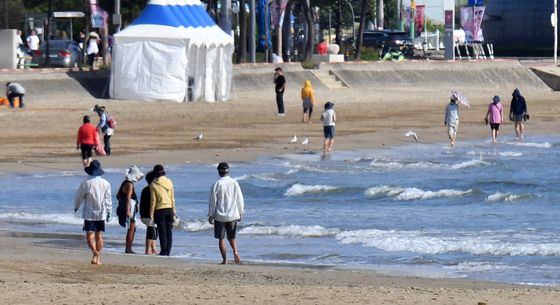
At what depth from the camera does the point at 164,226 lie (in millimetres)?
16844

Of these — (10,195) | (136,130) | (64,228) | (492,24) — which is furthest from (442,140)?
(492,24)

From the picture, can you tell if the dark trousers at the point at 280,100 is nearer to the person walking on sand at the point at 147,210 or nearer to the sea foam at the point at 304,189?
the sea foam at the point at 304,189

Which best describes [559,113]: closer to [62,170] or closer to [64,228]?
[62,170]

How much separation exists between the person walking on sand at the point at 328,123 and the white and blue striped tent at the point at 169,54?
9.32 meters

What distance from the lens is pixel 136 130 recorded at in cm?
3609

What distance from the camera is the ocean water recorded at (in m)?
17.6

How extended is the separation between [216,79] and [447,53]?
69.1 ft

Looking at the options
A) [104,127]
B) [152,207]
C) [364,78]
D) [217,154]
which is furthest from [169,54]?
[152,207]

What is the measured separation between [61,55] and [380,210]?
2905 centimetres

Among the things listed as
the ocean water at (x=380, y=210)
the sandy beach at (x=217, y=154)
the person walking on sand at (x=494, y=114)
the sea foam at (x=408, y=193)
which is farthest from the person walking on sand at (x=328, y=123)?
the sea foam at (x=408, y=193)

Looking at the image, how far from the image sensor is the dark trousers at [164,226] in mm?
16719

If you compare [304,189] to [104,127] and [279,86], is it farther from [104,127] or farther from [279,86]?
[279,86]

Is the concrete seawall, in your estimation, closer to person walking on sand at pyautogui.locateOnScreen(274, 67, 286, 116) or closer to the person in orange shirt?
person walking on sand at pyautogui.locateOnScreen(274, 67, 286, 116)

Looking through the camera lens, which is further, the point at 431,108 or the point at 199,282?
the point at 431,108
